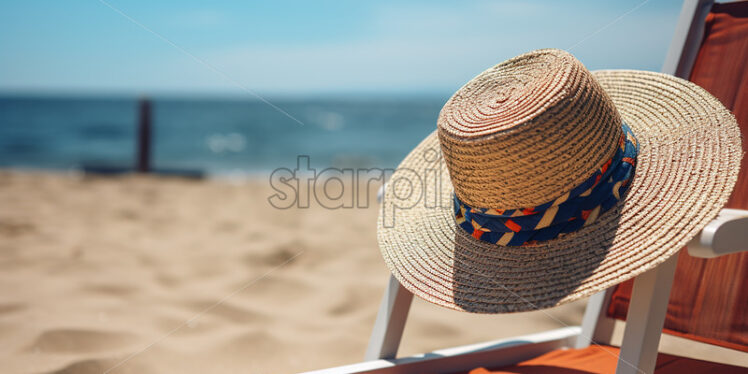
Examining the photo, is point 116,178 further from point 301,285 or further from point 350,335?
point 350,335

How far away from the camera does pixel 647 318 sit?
926 millimetres

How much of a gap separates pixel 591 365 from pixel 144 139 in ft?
20.1

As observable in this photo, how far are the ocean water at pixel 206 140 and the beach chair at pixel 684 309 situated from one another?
7653 mm

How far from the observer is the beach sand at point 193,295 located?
174cm

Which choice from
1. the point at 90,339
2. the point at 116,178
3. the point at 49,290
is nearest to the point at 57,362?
the point at 90,339

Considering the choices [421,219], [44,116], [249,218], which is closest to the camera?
[421,219]

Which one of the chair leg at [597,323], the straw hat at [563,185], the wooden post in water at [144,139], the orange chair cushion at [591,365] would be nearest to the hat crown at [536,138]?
the straw hat at [563,185]

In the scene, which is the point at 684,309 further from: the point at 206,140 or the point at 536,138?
the point at 206,140

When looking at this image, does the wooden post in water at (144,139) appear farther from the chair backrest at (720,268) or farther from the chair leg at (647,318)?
the chair leg at (647,318)

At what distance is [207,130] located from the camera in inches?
785

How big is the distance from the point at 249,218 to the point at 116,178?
94.6 inches

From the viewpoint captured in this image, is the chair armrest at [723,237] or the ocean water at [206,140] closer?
the chair armrest at [723,237]

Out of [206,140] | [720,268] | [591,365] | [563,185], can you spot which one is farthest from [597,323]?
[206,140]

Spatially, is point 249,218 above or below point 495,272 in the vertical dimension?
below
